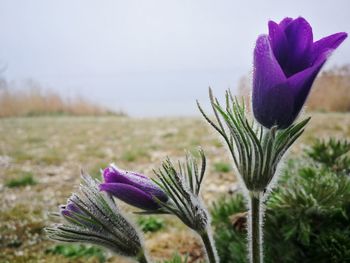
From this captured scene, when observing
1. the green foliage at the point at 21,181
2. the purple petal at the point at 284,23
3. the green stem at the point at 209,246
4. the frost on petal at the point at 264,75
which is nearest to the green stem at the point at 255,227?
the green stem at the point at 209,246

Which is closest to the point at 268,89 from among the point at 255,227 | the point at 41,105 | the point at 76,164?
the point at 255,227

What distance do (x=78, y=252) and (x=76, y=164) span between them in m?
2.95

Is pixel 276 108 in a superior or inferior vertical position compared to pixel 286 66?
inferior

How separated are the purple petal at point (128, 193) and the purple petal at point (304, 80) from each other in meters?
0.48

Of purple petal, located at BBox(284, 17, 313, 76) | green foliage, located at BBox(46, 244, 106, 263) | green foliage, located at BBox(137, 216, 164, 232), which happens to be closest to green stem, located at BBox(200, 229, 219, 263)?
purple petal, located at BBox(284, 17, 313, 76)

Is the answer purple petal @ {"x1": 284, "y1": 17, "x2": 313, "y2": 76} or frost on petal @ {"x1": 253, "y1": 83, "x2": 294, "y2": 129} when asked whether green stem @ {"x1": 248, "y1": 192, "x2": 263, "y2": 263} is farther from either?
purple petal @ {"x1": 284, "y1": 17, "x2": 313, "y2": 76}

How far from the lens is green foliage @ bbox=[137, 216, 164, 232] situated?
3.00 metres

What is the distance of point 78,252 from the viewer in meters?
2.59

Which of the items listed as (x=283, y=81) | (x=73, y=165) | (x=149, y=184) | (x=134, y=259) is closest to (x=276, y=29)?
(x=283, y=81)

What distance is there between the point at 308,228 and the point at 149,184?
0.93 m

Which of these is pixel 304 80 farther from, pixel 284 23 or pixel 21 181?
pixel 21 181

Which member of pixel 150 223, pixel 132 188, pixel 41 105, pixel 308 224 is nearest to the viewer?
pixel 132 188

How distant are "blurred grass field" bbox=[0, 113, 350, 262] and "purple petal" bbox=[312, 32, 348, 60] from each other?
358 mm

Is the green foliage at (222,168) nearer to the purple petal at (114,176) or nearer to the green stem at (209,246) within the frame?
the green stem at (209,246)
